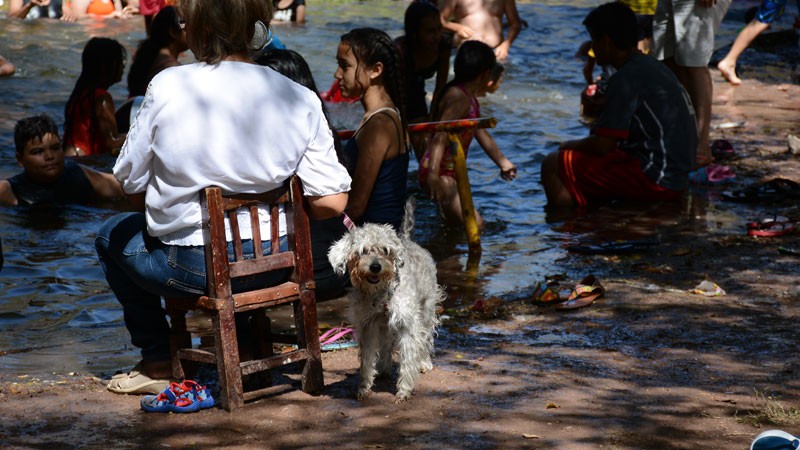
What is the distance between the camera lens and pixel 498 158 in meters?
8.77

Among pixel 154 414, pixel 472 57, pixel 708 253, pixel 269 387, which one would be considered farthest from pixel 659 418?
pixel 472 57

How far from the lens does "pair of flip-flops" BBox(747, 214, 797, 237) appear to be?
7.90 metres

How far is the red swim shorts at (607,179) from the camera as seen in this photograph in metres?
9.12

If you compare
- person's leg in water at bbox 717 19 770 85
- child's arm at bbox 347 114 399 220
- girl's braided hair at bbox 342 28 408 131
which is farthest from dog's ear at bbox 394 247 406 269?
person's leg in water at bbox 717 19 770 85

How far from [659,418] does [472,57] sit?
184 inches

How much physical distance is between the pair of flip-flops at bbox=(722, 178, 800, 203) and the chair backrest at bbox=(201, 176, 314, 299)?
18.1 feet

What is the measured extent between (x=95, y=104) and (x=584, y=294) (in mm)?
5679

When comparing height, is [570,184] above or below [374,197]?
below

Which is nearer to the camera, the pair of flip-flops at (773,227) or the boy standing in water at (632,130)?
the pair of flip-flops at (773,227)

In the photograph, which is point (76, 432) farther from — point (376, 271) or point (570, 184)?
point (570, 184)

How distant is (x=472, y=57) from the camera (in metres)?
8.62

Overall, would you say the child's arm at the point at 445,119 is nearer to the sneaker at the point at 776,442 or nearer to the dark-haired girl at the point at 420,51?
the dark-haired girl at the point at 420,51

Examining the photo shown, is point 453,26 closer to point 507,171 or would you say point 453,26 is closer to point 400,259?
point 507,171

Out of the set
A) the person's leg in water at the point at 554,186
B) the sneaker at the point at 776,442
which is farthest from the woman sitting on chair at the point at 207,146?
the person's leg in water at the point at 554,186
